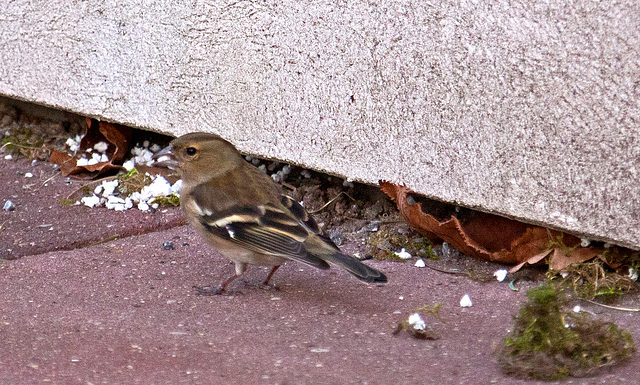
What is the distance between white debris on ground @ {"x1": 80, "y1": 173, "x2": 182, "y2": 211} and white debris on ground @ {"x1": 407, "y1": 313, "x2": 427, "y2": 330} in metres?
2.16

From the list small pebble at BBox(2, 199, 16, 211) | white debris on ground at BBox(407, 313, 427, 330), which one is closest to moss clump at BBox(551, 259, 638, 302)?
white debris on ground at BBox(407, 313, 427, 330)

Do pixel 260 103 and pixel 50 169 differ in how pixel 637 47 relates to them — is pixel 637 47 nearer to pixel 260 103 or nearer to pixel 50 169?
pixel 260 103

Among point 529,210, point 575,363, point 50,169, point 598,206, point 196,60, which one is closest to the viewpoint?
point 575,363

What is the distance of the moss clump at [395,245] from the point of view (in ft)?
14.0

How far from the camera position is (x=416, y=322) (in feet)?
10.7

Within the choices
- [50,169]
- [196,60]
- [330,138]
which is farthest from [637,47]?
[50,169]

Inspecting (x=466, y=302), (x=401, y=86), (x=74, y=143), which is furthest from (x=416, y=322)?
(x=74, y=143)

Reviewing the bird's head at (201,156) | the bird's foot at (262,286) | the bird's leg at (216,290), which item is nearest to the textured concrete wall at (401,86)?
the bird's head at (201,156)

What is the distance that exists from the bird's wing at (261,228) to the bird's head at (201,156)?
11.6 inches

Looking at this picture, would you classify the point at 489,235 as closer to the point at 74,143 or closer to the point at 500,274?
the point at 500,274

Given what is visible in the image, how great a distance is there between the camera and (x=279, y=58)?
4.40 m

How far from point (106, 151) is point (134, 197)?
763mm

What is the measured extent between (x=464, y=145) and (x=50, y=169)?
2950mm

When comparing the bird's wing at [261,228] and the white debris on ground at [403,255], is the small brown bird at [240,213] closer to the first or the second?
the bird's wing at [261,228]
